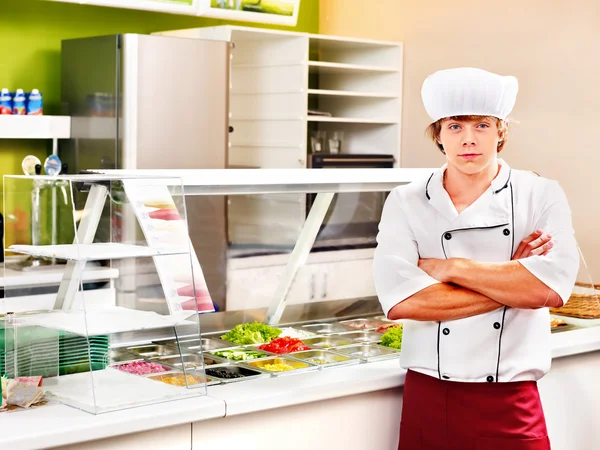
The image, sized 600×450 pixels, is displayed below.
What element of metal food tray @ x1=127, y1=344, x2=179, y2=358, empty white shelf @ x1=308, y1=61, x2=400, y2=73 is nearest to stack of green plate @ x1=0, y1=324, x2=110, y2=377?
metal food tray @ x1=127, y1=344, x2=179, y2=358

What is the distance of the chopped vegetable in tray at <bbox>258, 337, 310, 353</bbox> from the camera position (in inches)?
98.8

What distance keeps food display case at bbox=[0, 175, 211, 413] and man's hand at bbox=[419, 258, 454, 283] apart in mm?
548

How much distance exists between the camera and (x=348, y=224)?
3.79 meters

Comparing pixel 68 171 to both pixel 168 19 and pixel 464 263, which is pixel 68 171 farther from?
pixel 464 263

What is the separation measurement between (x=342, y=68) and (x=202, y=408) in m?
3.70

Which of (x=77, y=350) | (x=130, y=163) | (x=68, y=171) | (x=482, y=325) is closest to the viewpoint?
(x=77, y=350)

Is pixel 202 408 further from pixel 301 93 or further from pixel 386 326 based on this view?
pixel 301 93

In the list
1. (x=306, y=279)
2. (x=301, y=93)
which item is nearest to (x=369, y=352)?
(x=306, y=279)

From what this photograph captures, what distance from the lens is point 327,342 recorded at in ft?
8.70

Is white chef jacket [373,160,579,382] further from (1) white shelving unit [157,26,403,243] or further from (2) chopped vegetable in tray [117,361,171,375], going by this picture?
(1) white shelving unit [157,26,403,243]

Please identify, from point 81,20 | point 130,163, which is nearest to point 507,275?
point 130,163

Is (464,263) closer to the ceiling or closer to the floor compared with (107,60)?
closer to the floor

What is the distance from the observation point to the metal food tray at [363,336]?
2.69 metres

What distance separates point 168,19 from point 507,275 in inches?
141
